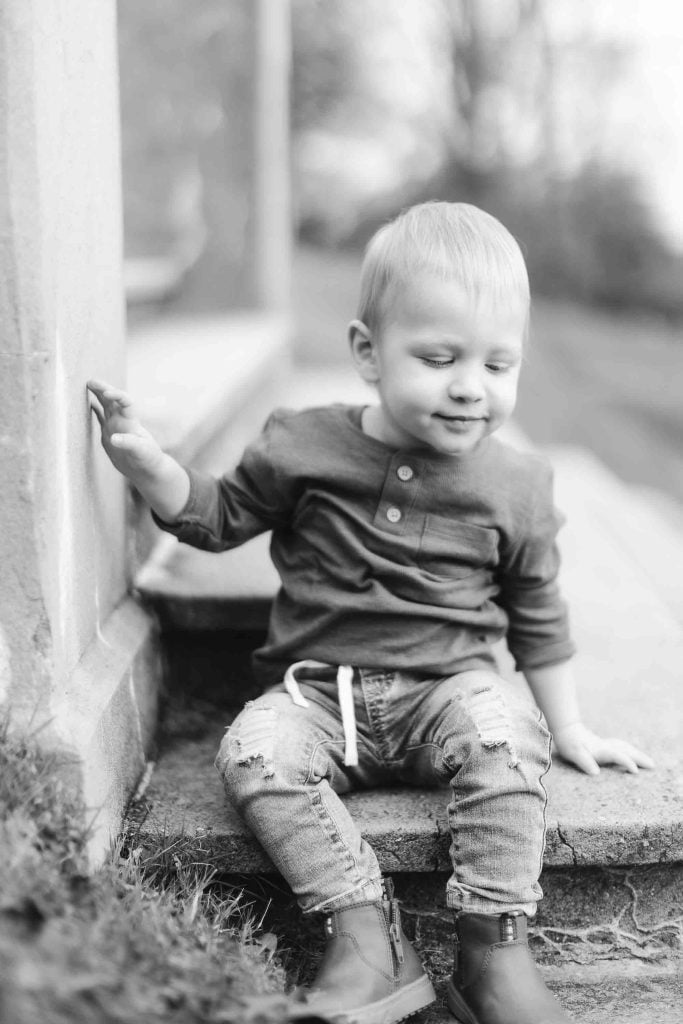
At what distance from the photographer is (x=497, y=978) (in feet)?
4.86

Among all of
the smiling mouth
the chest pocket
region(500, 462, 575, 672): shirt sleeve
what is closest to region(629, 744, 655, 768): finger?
region(500, 462, 575, 672): shirt sleeve

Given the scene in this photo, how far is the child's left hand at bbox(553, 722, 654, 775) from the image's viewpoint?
1.82 meters

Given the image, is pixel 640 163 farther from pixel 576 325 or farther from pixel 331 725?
pixel 331 725

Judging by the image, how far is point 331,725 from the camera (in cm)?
173

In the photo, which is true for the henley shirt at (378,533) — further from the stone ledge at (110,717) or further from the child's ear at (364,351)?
the stone ledge at (110,717)

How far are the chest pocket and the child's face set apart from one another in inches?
4.9

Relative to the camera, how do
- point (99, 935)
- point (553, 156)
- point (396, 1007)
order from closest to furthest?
point (99, 935) < point (396, 1007) < point (553, 156)

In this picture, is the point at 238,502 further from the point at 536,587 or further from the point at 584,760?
the point at 584,760

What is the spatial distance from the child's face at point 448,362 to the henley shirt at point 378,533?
10 cm

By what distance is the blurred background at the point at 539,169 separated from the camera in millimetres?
7953

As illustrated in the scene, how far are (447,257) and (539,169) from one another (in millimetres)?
10456

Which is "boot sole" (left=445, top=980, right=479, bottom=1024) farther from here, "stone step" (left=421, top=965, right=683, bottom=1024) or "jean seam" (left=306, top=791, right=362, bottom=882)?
"jean seam" (left=306, top=791, right=362, bottom=882)

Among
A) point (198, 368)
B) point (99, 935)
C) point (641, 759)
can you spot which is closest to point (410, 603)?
point (641, 759)

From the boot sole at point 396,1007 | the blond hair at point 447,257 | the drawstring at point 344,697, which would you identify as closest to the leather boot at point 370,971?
the boot sole at point 396,1007
